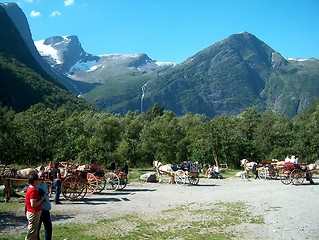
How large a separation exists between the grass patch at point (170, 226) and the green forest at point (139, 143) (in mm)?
22673

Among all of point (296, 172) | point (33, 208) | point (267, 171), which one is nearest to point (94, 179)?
point (33, 208)

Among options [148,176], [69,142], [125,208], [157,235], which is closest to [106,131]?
[69,142]

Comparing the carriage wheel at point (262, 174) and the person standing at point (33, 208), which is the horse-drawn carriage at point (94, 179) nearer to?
the person standing at point (33, 208)

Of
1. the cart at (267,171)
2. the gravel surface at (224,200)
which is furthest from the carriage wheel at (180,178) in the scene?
the cart at (267,171)

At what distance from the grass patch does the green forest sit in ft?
74.4

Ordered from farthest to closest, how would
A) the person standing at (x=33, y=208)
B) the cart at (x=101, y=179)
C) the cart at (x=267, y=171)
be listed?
the cart at (x=267, y=171), the cart at (x=101, y=179), the person standing at (x=33, y=208)

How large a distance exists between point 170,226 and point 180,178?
14.3 meters

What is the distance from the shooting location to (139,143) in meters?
63.4

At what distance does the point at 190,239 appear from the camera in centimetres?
895

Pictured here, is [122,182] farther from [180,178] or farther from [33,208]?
[33,208]

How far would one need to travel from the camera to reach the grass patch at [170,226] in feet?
30.5

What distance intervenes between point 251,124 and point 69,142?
4199 cm

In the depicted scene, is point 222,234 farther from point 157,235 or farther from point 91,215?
point 91,215

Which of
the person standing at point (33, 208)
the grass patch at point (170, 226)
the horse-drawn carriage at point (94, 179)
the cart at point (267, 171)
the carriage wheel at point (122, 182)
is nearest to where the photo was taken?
the person standing at point (33, 208)
